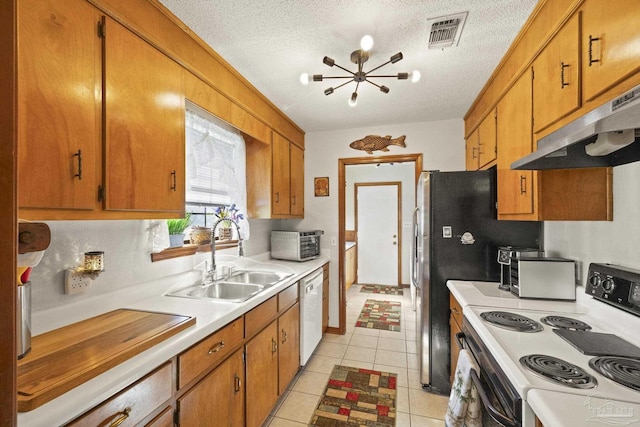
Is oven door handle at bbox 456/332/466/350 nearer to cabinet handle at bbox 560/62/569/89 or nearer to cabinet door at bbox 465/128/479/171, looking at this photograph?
cabinet handle at bbox 560/62/569/89

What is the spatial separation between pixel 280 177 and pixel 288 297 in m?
1.24

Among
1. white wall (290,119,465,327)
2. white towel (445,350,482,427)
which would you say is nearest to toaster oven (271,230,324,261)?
white wall (290,119,465,327)

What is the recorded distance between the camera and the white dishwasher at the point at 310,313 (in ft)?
8.11

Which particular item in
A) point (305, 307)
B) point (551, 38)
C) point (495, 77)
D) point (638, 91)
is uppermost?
point (495, 77)

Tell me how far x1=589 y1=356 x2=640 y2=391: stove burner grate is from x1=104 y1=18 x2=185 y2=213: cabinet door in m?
1.85

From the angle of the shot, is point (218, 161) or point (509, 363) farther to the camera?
point (218, 161)

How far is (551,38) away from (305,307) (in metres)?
2.36

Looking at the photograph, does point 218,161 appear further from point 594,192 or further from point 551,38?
point 594,192

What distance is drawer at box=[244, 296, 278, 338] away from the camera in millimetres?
1607

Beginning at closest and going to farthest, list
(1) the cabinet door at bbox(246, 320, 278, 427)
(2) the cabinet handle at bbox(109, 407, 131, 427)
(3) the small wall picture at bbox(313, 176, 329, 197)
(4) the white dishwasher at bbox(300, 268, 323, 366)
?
1. (2) the cabinet handle at bbox(109, 407, 131, 427)
2. (1) the cabinet door at bbox(246, 320, 278, 427)
3. (4) the white dishwasher at bbox(300, 268, 323, 366)
4. (3) the small wall picture at bbox(313, 176, 329, 197)

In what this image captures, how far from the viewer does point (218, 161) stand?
2301mm

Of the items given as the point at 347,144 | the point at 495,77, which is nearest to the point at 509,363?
the point at 495,77

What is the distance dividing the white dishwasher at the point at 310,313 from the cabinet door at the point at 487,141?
70.8 inches

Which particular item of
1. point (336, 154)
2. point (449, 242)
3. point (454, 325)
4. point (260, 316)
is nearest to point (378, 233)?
point (336, 154)
